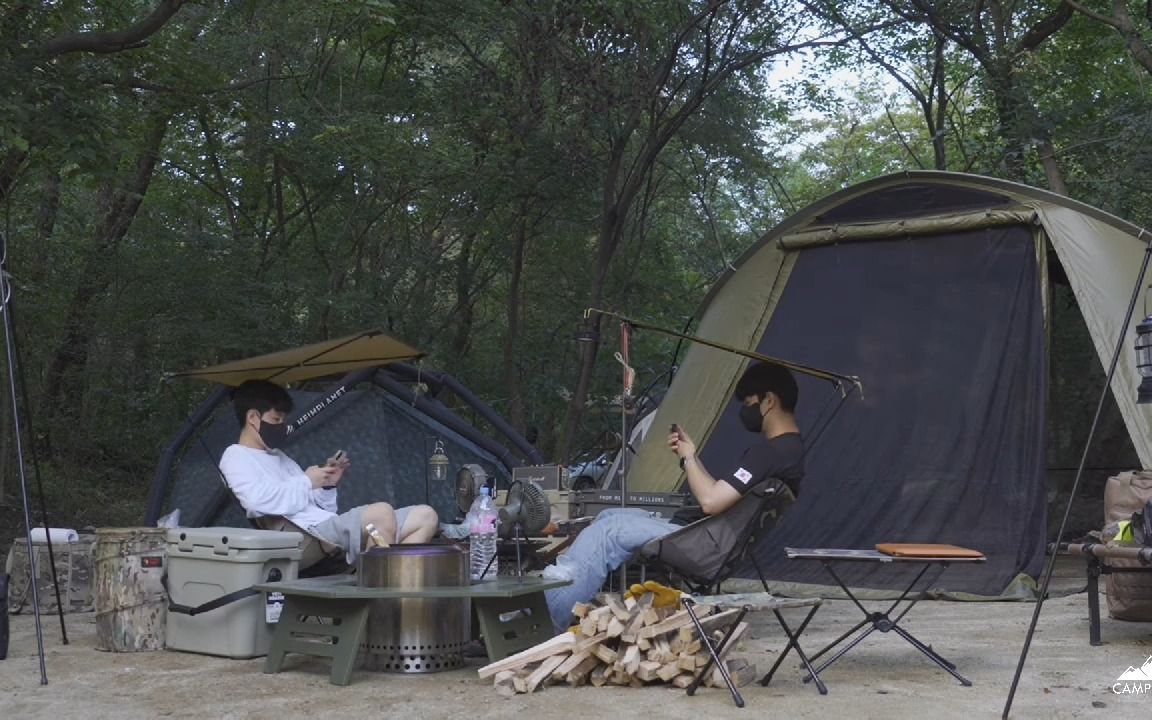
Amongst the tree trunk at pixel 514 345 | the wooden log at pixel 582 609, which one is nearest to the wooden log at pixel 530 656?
the wooden log at pixel 582 609

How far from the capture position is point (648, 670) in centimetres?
394

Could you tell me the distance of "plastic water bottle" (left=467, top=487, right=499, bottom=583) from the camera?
475 cm

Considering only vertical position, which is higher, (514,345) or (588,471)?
(514,345)

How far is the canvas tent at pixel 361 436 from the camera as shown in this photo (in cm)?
630

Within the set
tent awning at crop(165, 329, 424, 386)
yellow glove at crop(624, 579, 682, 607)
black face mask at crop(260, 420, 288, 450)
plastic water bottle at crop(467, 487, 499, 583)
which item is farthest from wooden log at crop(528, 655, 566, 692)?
tent awning at crop(165, 329, 424, 386)

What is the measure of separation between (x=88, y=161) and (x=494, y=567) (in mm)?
3362

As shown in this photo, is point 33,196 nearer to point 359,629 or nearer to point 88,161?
point 88,161

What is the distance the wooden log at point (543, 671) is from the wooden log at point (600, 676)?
137 millimetres

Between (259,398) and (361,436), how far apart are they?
167 cm

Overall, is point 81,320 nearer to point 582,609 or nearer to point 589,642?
point 582,609

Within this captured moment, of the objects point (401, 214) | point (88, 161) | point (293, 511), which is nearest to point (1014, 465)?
point (293, 511)

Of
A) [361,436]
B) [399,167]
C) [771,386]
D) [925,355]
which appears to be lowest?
[361,436]

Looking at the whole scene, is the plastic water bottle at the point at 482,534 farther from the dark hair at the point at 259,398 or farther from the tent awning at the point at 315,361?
the tent awning at the point at 315,361

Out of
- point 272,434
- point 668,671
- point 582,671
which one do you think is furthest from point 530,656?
point 272,434
